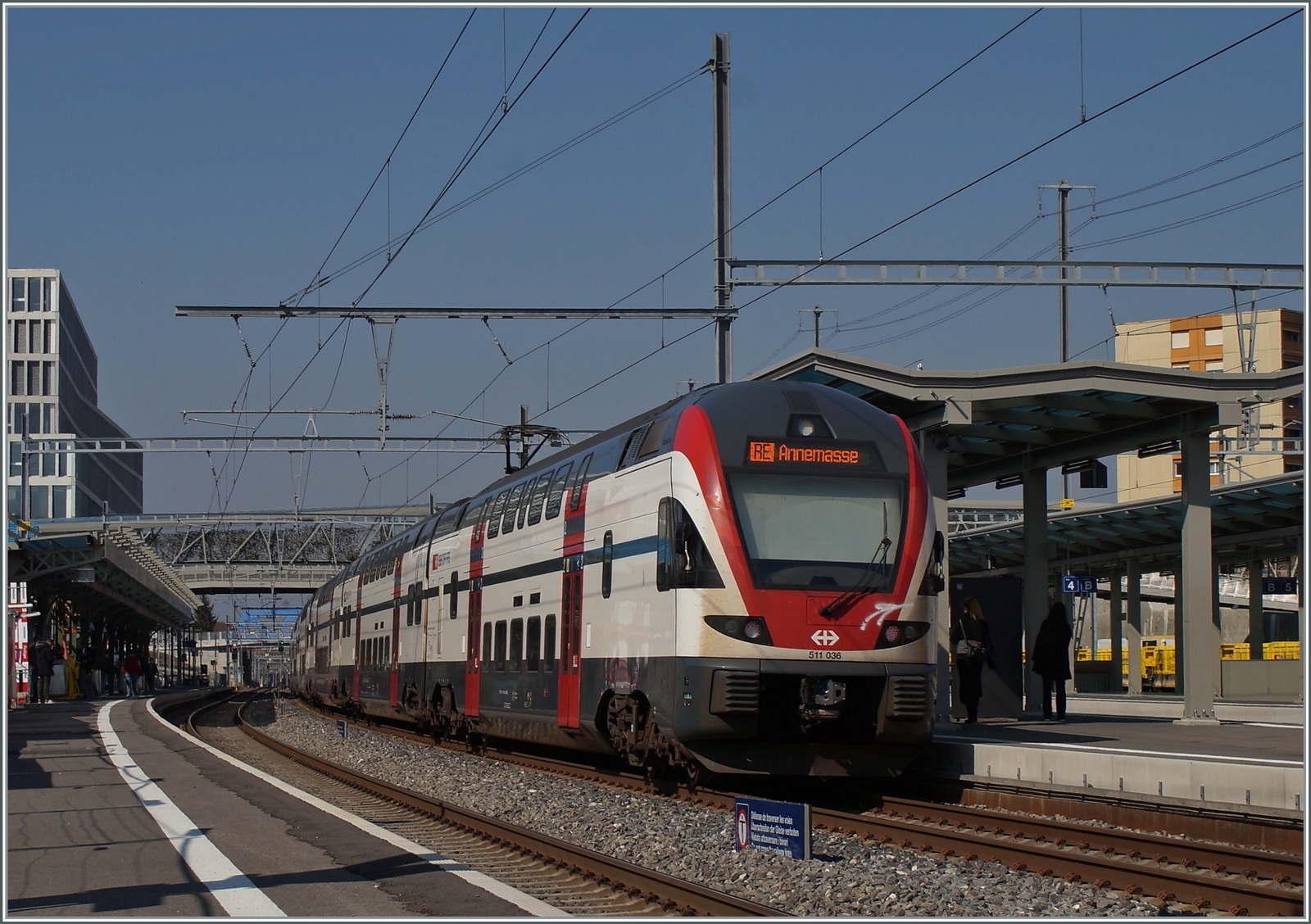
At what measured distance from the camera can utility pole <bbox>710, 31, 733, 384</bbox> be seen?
2022 cm

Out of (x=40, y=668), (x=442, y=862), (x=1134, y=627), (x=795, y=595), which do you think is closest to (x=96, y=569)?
(x=40, y=668)

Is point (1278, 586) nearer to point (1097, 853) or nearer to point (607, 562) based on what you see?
point (607, 562)

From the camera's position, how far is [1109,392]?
17.9m

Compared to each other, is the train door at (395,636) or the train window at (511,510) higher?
the train window at (511,510)

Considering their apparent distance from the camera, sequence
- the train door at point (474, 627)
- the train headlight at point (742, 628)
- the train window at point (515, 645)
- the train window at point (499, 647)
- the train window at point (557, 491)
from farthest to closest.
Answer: the train door at point (474, 627) → the train window at point (499, 647) → the train window at point (515, 645) → the train window at point (557, 491) → the train headlight at point (742, 628)

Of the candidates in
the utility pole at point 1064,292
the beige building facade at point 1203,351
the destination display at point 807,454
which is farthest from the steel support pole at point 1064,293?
the beige building facade at point 1203,351

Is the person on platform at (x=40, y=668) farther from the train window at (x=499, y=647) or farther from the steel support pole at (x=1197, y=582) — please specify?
the steel support pole at (x=1197, y=582)

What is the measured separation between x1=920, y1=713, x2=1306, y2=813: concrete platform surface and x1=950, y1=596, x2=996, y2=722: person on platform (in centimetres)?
41

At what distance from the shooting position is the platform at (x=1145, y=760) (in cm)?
1047

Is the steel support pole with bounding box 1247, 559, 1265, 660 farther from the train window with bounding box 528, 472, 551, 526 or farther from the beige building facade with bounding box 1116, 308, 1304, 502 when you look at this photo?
the beige building facade with bounding box 1116, 308, 1304, 502

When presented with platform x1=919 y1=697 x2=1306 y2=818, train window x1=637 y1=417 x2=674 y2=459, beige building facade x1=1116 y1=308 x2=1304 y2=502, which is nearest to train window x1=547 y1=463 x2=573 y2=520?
train window x1=637 y1=417 x2=674 y2=459

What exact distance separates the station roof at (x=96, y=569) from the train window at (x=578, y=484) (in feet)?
67.0

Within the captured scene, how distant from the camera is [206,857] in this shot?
383 inches

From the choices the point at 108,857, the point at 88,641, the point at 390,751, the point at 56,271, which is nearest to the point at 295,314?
the point at 390,751
